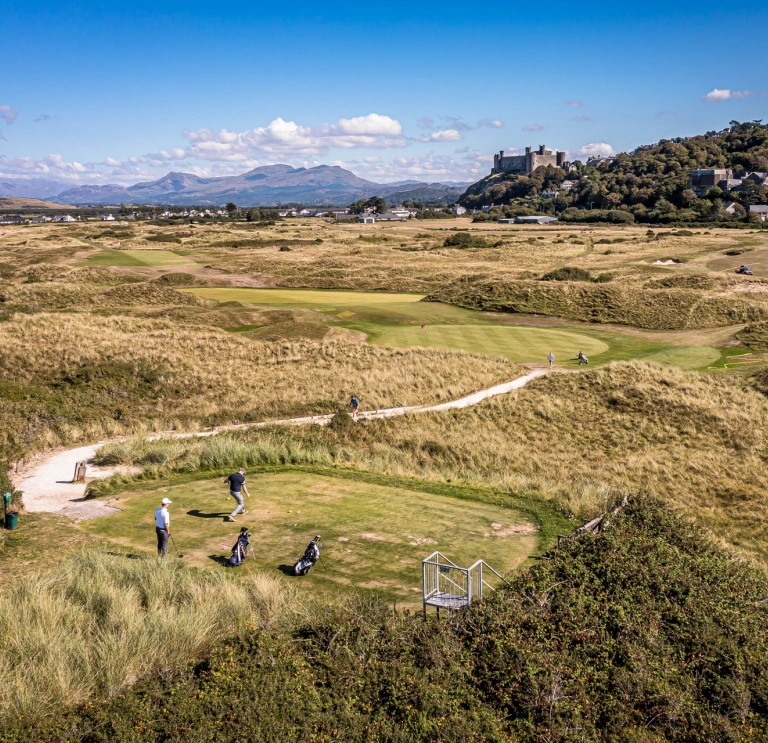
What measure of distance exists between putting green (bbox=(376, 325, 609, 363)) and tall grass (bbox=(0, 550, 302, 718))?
3125 cm

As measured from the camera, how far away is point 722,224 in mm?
127875

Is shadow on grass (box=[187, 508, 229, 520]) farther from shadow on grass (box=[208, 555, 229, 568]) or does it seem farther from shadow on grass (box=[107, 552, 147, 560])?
shadow on grass (box=[107, 552, 147, 560])

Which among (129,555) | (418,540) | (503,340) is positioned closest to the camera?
(129,555)

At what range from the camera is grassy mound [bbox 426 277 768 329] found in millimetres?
53750

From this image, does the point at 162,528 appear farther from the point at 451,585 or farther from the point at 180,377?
the point at 180,377

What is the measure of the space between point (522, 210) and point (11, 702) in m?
192

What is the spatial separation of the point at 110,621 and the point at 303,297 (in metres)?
54.0

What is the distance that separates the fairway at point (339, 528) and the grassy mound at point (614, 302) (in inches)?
1549

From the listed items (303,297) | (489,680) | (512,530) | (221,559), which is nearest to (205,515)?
(221,559)

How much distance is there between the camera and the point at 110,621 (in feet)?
36.4

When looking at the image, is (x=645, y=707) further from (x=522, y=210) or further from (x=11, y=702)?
(x=522, y=210)

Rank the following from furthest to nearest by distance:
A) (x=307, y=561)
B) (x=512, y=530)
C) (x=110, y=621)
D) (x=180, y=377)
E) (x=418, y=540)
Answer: (x=180, y=377) → (x=512, y=530) → (x=418, y=540) → (x=307, y=561) → (x=110, y=621)

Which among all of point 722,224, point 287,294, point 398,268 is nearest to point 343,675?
point 287,294

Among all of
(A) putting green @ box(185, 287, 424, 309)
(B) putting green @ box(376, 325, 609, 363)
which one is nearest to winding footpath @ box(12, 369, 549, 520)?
(B) putting green @ box(376, 325, 609, 363)
